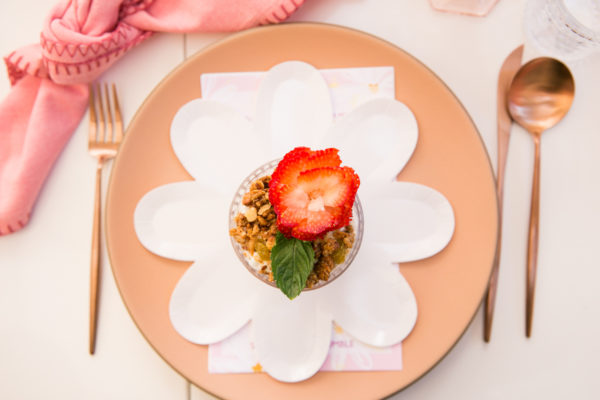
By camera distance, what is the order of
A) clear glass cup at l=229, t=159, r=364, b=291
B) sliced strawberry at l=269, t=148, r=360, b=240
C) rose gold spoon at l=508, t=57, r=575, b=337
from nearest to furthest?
sliced strawberry at l=269, t=148, r=360, b=240, clear glass cup at l=229, t=159, r=364, b=291, rose gold spoon at l=508, t=57, r=575, b=337

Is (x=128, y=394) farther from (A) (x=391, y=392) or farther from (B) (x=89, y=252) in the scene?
(A) (x=391, y=392)

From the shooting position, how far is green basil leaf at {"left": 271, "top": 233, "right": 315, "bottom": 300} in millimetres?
578

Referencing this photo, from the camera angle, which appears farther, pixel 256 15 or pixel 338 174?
pixel 256 15

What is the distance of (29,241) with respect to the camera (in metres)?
0.82

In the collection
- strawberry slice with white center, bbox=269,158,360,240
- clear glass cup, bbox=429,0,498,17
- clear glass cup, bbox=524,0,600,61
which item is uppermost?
clear glass cup, bbox=429,0,498,17

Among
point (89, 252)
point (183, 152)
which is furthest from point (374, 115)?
point (89, 252)

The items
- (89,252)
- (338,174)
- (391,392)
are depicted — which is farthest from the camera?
(89,252)

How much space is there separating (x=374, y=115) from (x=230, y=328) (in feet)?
1.40

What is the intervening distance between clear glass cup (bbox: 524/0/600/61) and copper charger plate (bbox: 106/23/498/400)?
0.23 meters

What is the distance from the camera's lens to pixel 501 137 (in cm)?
79

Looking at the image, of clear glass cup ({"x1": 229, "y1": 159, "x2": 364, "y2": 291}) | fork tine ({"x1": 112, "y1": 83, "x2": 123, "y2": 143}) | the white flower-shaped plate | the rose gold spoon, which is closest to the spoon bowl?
the rose gold spoon

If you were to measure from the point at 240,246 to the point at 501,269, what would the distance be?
1.50ft

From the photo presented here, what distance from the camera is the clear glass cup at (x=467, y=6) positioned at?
0.81 meters

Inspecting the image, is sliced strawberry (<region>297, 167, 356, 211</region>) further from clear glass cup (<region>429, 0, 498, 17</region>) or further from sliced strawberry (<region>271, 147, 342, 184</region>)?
clear glass cup (<region>429, 0, 498, 17</region>)
